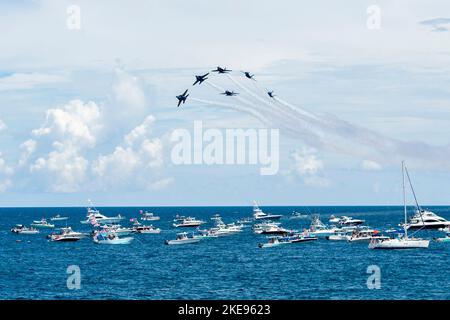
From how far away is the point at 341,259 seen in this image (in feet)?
468

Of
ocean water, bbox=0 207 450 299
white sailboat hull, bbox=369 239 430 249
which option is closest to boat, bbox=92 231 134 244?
ocean water, bbox=0 207 450 299

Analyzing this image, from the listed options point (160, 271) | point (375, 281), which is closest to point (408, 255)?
point (375, 281)

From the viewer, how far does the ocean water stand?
→ 101812 mm

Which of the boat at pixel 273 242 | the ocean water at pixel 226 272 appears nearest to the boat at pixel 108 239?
the ocean water at pixel 226 272

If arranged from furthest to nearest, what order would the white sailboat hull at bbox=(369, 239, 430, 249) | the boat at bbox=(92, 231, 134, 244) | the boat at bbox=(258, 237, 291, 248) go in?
the boat at bbox=(92, 231, 134, 244) < the boat at bbox=(258, 237, 291, 248) < the white sailboat hull at bbox=(369, 239, 430, 249)

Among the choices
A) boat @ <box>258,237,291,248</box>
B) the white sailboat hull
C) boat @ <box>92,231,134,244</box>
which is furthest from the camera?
boat @ <box>92,231,134,244</box>

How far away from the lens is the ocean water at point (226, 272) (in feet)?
334

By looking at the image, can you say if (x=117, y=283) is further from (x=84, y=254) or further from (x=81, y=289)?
(x=84, y=254)

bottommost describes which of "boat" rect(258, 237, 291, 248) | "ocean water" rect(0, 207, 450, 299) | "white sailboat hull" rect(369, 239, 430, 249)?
"ocean water" rect(0, 207, 450, 299)

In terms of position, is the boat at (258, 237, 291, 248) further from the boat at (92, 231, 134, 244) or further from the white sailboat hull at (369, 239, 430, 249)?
the boat at (92, 231, 134, 244)

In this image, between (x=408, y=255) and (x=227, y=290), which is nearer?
(x=227, y=290)

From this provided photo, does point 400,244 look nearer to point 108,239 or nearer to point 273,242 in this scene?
point 273,242
